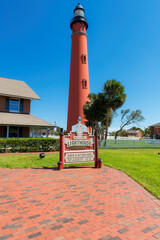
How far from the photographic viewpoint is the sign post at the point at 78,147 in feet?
27.2

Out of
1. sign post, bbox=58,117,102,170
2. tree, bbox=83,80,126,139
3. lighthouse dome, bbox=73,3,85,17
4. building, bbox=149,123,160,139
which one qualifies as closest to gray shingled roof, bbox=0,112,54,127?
tree, bbox=83,80,126,139

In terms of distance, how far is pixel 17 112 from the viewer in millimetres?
19375

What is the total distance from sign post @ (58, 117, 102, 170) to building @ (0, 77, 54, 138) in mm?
9682

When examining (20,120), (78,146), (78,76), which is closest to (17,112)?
(20,120)

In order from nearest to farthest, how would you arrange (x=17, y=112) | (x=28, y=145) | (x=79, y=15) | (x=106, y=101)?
(x=28, y=145) < (x=17, y=112) < (x=106, y=101) < (x=79, y=15)

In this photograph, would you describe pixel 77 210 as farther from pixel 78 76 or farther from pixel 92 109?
pixel 78 76

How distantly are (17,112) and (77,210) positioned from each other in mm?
17692

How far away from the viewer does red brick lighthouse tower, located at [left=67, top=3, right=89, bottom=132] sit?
25406 millimetres

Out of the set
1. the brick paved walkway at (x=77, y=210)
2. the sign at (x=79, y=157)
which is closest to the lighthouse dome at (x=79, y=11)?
Answer: the sign at (x=79, y=157)

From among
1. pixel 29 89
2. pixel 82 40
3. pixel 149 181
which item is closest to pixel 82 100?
pixel 29 89

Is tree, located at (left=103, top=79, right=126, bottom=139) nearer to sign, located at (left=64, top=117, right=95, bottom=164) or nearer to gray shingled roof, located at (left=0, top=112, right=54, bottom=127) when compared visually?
gray shingled roof, located at (left=0, top=112, right=54, bottom=127)

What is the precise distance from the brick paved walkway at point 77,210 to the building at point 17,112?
11989mm

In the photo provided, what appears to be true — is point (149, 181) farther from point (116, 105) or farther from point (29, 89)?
point (29, 89)

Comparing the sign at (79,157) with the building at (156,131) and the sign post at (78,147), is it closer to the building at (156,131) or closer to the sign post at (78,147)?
the sign post at (78,147)
